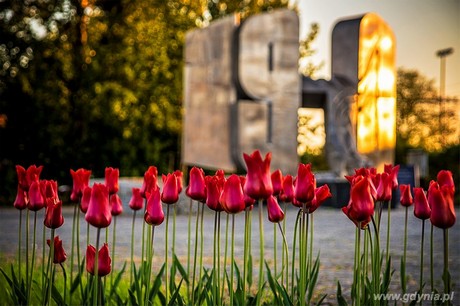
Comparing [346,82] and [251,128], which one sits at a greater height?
[346,82]

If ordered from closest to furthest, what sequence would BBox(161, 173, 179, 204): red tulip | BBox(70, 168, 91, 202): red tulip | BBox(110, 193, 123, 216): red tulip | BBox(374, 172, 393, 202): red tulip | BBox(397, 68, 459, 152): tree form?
BBox(161, 173, 179, 204): red tulip, BBox(374, 172, 393, 202): red tulip, BBox(70, 168, 91, 202): red tulip, BBox(110, 193, 123, 216): red tulip, BBox(397, 68, 459, 152): tree

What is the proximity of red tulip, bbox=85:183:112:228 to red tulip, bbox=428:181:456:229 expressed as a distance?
1014 millimetres

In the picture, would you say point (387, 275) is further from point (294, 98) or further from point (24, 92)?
point (24, 92)

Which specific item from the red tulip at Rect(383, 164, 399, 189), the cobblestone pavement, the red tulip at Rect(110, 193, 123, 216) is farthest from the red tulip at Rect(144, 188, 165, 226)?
the cobblestone pavement

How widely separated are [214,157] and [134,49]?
672 cm

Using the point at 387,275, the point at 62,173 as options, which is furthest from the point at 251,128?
the point at 387,275

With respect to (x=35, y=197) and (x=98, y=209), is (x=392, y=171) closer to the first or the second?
(x=98, y=209)

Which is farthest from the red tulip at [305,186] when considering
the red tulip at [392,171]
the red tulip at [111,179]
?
the red tulip at [111,179]

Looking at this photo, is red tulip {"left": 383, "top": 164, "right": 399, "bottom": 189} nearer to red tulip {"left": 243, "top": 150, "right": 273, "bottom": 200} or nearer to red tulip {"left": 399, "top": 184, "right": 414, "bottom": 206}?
red tulip {"left": 399, "top": 184, "right": 414, "bottom": 206}

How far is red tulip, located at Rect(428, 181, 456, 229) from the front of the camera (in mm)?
2393

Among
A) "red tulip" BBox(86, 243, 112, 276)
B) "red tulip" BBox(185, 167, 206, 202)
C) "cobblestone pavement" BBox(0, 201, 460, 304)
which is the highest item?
"red tulip" BBox(185, 167, 206, 202)

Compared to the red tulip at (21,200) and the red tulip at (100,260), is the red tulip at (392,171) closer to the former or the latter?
the red tulip at (100,260)

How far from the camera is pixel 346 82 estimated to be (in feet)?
49.9

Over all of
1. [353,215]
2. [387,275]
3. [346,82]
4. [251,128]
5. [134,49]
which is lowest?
[387,275]
